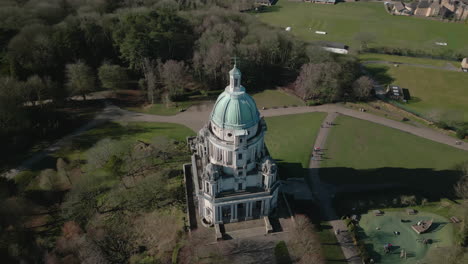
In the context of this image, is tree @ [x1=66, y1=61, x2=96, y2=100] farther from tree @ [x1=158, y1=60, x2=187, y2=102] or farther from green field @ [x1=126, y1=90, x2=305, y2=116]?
tree @ [x1=158, y1=60, x2=187, y2=102]

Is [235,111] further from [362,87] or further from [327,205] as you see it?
[362,87]

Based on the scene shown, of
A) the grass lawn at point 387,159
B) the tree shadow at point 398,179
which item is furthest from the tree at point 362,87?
the tree shadow at point 398,179

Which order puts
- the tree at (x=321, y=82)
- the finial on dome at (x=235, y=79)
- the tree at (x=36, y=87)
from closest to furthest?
1. the finial on dome at (x=235, y=79)
2. the tree at (x=36, y=87)
3. the tree at (x=321, y=82)

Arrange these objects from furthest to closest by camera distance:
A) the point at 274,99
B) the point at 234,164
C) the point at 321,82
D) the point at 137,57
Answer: the point at 137,57 < the point at 274,99 < the point at 321,82 < the point at 234,164

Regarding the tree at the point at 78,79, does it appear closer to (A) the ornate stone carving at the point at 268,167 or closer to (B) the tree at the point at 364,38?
(A) the ornate stone carving at the point at 268,167

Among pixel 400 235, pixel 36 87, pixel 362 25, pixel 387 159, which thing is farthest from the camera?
pixel 362 25

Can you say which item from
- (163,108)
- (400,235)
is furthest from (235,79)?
(163,108)

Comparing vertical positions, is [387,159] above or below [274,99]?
below

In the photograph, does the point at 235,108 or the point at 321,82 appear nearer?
the point at 235,108
